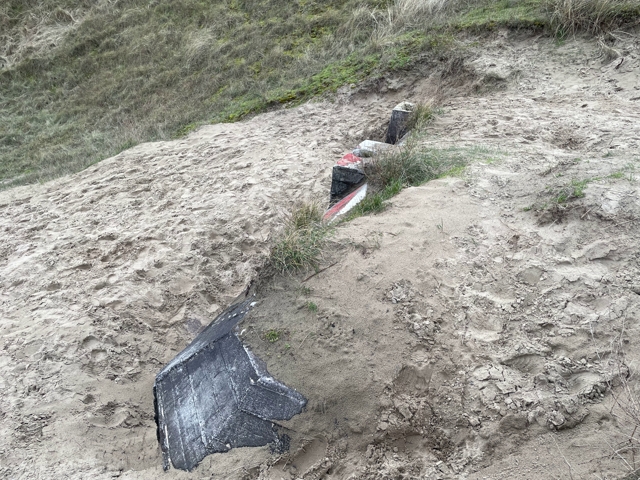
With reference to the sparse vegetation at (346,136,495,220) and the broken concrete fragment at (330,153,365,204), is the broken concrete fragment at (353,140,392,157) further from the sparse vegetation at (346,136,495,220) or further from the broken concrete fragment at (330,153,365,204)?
the sparse vegetation at (346,136,495,220)

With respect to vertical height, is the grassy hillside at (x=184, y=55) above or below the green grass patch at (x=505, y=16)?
below

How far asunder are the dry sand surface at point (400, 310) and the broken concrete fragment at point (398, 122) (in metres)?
0.41

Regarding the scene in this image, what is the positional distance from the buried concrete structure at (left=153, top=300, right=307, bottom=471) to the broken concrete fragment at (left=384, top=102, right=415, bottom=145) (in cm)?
311

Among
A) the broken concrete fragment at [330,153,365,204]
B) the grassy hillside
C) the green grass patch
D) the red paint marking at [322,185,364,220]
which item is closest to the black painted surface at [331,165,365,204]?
the broken concrete fragment at [330,153,365,204]

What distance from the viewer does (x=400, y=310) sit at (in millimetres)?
3025

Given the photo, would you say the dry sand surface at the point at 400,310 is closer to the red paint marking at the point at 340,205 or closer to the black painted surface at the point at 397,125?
the black painted surface at the point at 397,125

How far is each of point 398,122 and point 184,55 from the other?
6133mm

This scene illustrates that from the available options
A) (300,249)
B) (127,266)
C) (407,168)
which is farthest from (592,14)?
(127,266)

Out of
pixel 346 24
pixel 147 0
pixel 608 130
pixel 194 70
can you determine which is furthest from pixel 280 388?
pixel 147 0

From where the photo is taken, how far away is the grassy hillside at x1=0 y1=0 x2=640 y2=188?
23.9 ft

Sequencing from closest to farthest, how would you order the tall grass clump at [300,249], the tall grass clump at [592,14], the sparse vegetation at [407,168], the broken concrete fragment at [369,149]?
the tall grass clump at [300,249] → the sparse vegetation at [407,168] → the broken concrete fragment at [369,149] → the tall grass clump at [592,14]

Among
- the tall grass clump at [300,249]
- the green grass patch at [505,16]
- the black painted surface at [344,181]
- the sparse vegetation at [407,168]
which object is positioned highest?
the green grass patch at [505,16]

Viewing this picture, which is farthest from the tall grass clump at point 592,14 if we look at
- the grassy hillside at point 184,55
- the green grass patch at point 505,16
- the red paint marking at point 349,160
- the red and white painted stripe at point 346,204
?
the red and white painted stripe at point 346,204

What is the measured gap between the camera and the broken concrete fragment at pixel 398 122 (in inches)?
225
